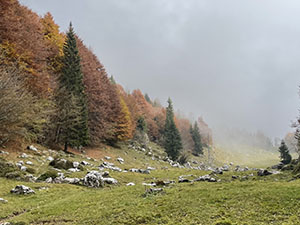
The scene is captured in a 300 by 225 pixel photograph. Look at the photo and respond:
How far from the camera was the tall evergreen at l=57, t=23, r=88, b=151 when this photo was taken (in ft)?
116

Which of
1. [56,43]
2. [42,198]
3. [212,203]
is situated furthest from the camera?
[56,43]

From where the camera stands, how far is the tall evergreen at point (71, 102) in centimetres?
3528

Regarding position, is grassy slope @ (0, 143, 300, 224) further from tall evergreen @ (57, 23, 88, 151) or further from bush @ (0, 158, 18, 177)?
tall evergreen @ (57, 23, 88, 151)

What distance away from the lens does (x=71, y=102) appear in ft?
116

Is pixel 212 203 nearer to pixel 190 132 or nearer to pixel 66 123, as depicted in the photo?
pixel 66 123

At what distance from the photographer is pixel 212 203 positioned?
10.7 meters

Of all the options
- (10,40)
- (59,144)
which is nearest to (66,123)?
(59,144)

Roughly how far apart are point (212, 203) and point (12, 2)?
3835cm

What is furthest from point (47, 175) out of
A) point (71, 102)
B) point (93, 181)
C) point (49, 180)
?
point (71, 102)

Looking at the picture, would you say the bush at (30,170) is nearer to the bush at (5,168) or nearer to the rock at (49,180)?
the bush at (5,168)

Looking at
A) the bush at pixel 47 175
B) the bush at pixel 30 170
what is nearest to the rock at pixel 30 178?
the bush at pixel 47 175

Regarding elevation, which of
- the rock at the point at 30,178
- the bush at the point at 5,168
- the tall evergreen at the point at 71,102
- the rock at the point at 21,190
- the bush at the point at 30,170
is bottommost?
the rock at the point at 21,190

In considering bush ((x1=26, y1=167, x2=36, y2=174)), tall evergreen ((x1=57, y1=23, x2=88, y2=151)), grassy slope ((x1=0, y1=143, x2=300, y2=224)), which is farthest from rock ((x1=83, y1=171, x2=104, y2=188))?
tall evergreen ((x1=57, y1=23, x2=88, y2=151))

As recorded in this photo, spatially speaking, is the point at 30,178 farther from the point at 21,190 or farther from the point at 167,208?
the point at 167,208
